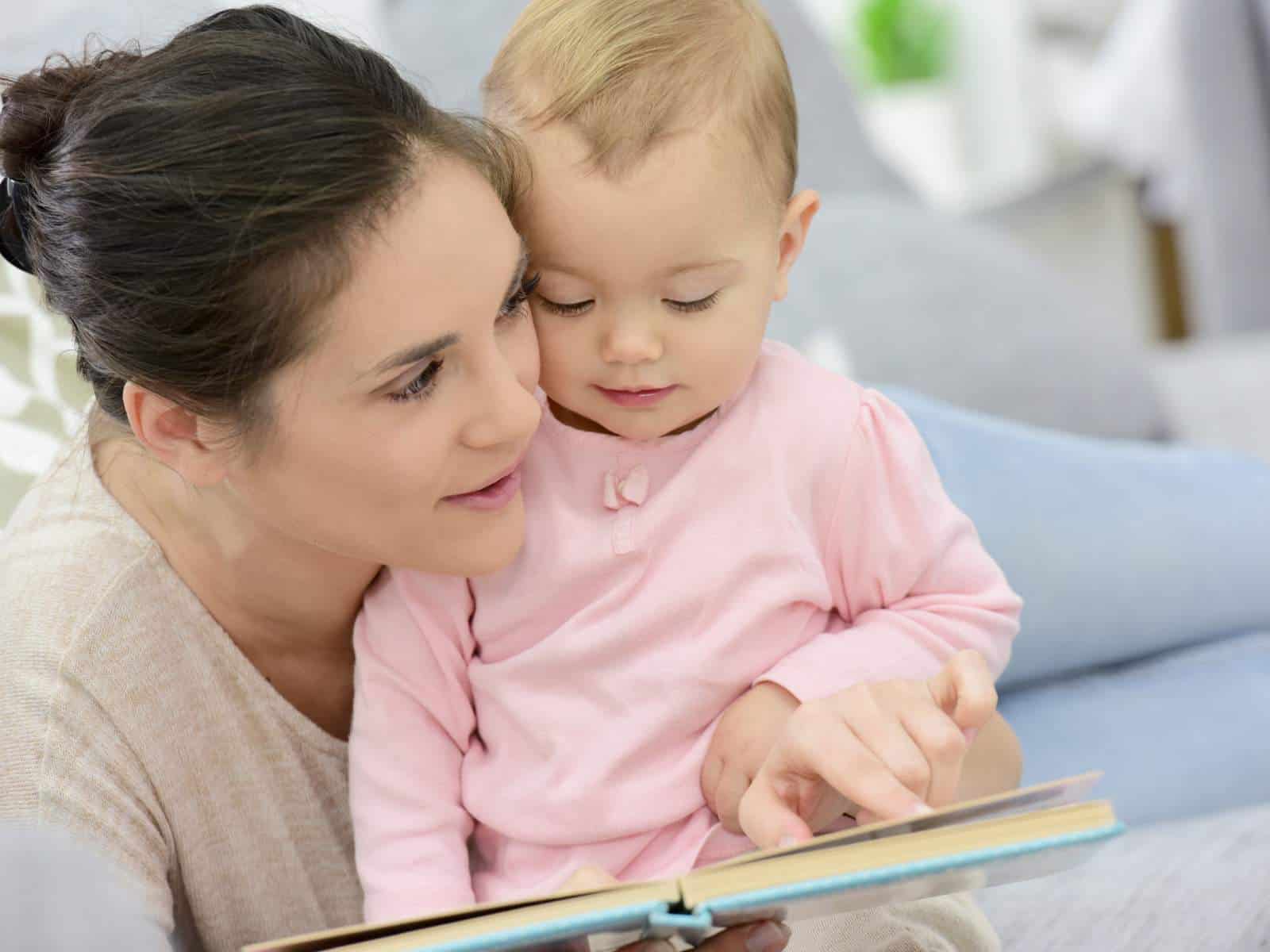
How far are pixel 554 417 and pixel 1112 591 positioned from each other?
80 cm

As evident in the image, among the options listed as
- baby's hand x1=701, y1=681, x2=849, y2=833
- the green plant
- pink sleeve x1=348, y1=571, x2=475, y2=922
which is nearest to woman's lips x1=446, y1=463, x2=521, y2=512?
pink sleeve x1=348, y1=571, x2=475, y2=922

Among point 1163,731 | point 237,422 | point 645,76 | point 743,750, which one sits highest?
point 645,76

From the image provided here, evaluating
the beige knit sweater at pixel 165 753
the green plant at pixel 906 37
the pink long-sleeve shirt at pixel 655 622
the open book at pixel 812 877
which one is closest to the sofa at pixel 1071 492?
the beige knit sweater at pixel 165 753

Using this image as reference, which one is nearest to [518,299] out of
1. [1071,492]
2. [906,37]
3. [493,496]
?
[493,496]

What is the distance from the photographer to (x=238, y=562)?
115 centimetres

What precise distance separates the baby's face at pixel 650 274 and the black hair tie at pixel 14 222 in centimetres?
35

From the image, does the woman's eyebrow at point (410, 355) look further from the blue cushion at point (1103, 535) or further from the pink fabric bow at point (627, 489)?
the blue cushion at point (1103, 535)

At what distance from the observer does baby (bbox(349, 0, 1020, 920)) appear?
38.4 inches

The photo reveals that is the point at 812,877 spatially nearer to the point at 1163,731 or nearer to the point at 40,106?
the point at 40,106

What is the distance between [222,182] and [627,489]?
0.36 m

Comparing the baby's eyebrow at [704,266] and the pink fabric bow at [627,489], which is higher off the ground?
the baby's eyebrow at [704,266]

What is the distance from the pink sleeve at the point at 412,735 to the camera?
108 cm

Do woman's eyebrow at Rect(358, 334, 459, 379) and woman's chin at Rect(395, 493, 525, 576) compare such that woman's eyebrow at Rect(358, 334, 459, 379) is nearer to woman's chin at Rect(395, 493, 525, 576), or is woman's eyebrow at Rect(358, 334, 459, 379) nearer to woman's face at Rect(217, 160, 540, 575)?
woman's face at Rect(217, 160, 540, 575)

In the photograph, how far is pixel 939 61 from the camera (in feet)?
12.3
